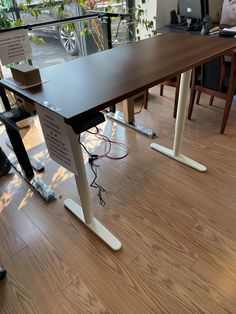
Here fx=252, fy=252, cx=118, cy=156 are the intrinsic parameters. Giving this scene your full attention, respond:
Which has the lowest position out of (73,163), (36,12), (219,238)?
(219,238)

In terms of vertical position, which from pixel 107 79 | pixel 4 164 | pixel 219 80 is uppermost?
pixel 107 79

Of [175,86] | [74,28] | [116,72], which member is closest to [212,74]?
[175,86]

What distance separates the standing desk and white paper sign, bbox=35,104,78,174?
0.02m

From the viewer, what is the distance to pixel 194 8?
2623mm

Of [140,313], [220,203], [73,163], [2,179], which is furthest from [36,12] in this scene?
[140,313]

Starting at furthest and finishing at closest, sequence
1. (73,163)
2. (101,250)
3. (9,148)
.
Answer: (9,148) < (101,250) < (73,163)

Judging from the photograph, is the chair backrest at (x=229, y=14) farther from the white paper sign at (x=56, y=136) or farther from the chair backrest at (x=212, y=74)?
the white paper sign at (x=56, y=136)

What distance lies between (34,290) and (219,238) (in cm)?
106

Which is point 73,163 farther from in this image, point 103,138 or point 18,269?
point 103,138

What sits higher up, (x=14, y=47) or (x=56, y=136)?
(x=14, y=47)

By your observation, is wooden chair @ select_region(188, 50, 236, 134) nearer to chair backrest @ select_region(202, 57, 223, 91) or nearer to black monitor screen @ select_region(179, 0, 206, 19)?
chair backrest @ select_region(202, 57, 223, 91)

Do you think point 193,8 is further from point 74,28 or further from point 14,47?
point 14,47

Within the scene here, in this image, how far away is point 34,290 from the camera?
50.3 inches

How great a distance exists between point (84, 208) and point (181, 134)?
3.15 feet
